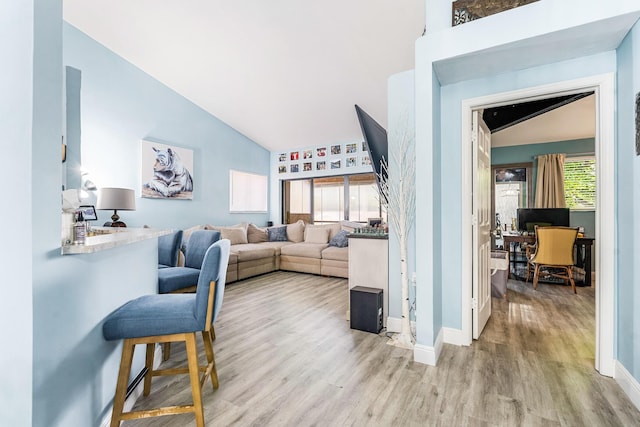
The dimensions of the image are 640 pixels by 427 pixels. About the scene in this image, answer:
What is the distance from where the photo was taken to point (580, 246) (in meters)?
4.96

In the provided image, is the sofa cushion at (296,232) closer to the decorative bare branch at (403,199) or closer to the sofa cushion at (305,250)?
the sofa cushion at (305,250)

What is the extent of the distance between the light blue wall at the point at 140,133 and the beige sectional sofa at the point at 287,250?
550 millimetres

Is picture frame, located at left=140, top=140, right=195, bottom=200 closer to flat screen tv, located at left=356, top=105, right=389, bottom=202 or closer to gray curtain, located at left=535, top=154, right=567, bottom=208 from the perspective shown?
flat screen tv, located at left=356, top=105, right=389, bottom=202

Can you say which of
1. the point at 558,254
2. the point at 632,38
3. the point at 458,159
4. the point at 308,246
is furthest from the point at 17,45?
the point at 558,254

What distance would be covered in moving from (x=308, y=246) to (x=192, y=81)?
346 cm

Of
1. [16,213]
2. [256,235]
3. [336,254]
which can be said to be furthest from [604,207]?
[256,235]

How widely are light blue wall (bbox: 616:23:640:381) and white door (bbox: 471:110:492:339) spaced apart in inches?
34.5

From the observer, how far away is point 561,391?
6.12 feet

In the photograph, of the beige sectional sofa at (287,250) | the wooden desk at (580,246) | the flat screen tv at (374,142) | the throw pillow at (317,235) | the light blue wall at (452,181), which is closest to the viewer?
the light blue wall at (452,181)

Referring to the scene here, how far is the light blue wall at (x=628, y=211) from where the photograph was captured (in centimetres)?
177

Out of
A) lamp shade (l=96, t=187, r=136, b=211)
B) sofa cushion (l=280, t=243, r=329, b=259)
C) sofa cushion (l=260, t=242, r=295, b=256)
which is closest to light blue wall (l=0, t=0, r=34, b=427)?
lamp shade (l=96, t=187, r=136, b=211)

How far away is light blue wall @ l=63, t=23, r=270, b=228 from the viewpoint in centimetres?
411

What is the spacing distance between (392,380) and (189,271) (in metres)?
2.03

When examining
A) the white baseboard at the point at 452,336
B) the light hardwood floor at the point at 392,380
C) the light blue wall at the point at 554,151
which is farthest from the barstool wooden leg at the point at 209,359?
the light blue wall at the point at 554,151
